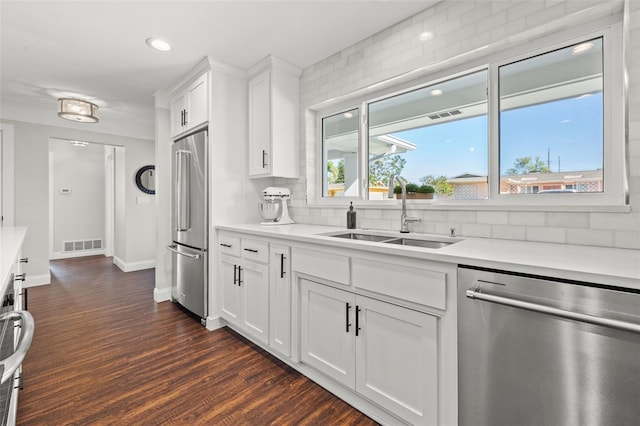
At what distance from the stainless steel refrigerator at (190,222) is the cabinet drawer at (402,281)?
5.75 ft

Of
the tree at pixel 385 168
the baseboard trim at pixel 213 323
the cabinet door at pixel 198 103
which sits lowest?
the baseboard trim at pixel 213 323

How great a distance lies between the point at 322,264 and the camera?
1762 millimetres

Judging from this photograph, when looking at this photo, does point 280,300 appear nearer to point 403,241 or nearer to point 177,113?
point 403,241

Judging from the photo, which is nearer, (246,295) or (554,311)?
(554,311)

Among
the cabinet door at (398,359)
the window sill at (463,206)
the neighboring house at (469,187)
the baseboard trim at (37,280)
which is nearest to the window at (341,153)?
the window sill at (463,206)

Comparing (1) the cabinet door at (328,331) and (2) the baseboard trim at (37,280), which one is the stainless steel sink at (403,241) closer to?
(1) the cabinet door at (328,331)

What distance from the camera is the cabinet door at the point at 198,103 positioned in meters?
2.76

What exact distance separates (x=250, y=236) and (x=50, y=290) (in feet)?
11.6

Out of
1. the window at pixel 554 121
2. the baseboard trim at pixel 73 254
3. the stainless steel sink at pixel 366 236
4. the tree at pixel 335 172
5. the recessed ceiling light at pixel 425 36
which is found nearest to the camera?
the window at pixel 554 121

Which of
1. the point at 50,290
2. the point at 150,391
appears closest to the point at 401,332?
the point at 150,391

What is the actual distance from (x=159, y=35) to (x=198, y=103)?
628 mm

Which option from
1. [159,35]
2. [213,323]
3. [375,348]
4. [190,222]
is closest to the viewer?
[375,348]

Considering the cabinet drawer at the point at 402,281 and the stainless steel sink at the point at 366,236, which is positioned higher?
the stainless steel sink at the point at 366,236

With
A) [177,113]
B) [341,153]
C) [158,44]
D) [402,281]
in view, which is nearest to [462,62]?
[341,153]
